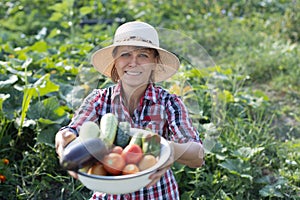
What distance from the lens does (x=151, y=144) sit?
164 centimetres

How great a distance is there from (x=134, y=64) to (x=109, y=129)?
283mm

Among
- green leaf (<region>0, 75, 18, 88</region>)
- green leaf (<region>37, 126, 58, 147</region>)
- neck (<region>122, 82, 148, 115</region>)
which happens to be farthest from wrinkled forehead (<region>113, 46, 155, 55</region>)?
green leaf (<region>0, 75, 18, 88</region>)

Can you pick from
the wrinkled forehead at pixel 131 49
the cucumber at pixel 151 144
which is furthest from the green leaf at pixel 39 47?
the cucumber at pixel 151 144

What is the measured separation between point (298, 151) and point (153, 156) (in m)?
1.74

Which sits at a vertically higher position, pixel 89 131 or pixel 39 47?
pixel 89 131

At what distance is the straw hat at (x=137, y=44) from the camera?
1814 mm

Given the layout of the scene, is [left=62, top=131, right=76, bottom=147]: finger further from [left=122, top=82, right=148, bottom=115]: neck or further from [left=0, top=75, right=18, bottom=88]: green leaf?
[left=0, top=75, right=18, bottom=88]: green leaf

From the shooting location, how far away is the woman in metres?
1.83

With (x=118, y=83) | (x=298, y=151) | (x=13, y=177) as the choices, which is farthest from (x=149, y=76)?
(x=298, y=151)

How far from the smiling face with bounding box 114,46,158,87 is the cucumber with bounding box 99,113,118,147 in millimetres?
186

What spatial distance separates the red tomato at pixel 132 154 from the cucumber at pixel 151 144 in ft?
0.09

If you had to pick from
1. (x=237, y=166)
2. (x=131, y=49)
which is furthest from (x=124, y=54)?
(x=237, y=166)

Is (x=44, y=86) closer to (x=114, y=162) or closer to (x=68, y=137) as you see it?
(x=68, y=137)

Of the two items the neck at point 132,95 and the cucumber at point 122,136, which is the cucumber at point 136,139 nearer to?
the cucumber at point 122,136
